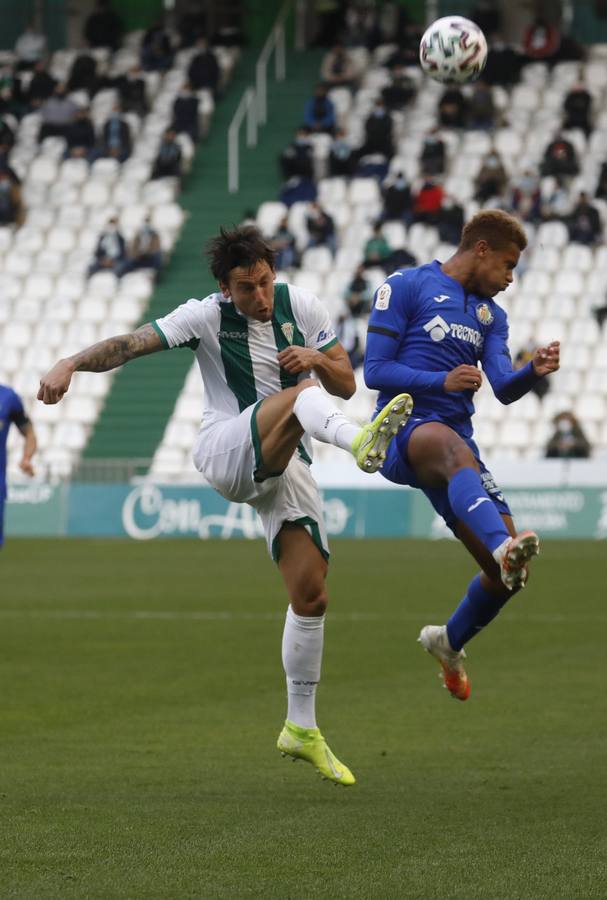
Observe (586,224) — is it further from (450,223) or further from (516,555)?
(516,555)

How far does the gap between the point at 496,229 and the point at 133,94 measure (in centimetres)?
2692

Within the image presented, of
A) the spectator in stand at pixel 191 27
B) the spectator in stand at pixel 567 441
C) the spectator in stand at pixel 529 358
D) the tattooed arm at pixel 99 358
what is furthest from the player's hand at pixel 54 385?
the spectator in stand at pixel 191 27

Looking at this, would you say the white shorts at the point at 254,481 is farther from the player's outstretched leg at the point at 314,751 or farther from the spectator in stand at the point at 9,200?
the spectator in stand at the point at 9,200

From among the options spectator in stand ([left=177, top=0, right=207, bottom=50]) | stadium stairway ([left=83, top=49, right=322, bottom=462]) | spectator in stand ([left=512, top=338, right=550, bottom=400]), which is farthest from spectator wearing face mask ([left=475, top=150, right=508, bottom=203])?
spectator in stand ([left=177, top=0, right=207, bottom=50])

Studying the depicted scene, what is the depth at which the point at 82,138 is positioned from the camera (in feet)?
109

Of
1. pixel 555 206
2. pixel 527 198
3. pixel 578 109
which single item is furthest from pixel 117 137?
pixel 555 206

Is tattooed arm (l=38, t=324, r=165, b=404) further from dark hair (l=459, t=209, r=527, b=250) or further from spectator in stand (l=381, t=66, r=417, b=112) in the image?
spectator in stand (l=381, t=66, r=417, b=112)

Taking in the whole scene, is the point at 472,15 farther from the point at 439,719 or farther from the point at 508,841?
the point at 508,841

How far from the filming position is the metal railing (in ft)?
108

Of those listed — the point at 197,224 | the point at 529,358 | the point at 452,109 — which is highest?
the point at 452,109

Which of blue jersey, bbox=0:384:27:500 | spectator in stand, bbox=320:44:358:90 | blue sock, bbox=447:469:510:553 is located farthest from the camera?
spectator in stand, bbox=320:44:358:90

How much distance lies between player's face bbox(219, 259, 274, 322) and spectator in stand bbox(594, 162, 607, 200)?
70.8 ft

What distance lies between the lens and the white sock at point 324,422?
6.83 metres

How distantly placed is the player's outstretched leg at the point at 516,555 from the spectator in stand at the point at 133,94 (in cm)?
2810
